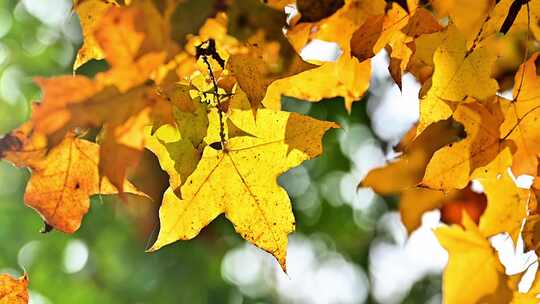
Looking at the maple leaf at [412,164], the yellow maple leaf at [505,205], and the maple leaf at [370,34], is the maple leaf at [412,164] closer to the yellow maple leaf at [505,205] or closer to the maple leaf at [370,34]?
the yellow maple leaf at [505,205]

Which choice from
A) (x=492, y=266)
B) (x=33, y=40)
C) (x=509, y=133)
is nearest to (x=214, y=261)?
(x=33, y=40)

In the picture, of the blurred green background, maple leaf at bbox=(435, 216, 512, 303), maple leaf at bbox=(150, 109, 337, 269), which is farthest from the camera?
the blurred green background

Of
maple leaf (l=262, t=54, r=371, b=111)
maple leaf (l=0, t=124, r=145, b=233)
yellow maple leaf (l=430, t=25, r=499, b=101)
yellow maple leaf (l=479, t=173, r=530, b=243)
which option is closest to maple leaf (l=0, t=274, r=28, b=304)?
maple leaf (l=0, t=124, r=145, b=233)

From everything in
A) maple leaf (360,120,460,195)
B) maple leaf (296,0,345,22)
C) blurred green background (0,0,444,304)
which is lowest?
blurred green background (0,0,444,304)

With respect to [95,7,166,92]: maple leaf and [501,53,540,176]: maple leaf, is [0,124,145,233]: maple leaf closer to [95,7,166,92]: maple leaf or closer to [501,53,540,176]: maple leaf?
[95,7,166,92]: maple leaf

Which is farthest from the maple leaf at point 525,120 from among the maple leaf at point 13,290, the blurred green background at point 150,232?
the blurred green background at point 150,232

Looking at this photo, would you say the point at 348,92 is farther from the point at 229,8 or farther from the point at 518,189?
the point at 229,8
